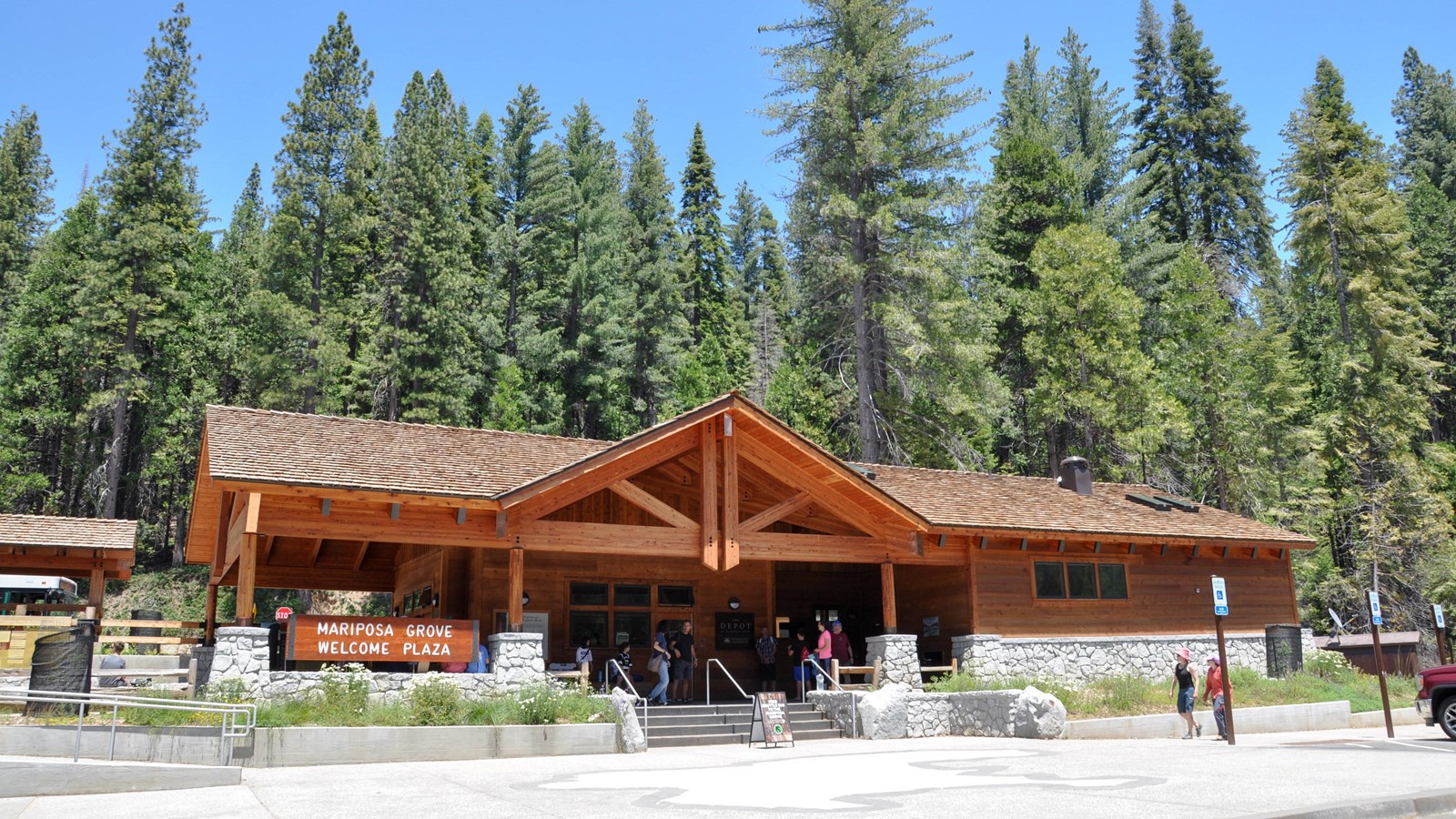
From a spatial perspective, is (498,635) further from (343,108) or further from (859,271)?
(343,108)

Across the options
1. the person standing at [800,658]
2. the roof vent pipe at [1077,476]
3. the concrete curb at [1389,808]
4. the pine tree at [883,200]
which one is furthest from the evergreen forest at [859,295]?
the concrete curb at [1389,808]

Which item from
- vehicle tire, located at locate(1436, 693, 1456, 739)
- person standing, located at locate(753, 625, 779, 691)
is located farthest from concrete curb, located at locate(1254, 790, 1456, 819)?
person standing, located at locate(753, 625, 779, 691)

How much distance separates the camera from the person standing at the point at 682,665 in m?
19.0

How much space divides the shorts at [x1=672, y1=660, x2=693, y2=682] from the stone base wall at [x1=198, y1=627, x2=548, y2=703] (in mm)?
3305

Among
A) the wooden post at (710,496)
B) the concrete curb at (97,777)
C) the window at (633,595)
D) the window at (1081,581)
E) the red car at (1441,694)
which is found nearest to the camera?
the concrete curb at (97,777)

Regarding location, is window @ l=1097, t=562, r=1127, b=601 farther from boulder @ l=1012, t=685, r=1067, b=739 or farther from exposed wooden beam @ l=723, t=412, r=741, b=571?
exposed wooden beam @ l=723, t=412, r=741, b=571

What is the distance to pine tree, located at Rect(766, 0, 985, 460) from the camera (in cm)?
3247

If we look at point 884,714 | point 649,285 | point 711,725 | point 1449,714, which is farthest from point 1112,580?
point 649,285

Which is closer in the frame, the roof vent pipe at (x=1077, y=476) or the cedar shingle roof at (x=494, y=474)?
the cedar shingle roof at (x=494, y=474)

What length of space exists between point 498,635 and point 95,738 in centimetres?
569

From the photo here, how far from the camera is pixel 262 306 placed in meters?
38.6

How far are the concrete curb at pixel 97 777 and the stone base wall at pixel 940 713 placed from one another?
995cm

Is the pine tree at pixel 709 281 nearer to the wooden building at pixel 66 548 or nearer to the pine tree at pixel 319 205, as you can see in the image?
the pine tree at pixel 319 205

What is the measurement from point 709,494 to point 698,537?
0.79 meters
